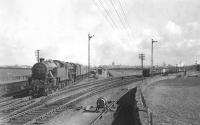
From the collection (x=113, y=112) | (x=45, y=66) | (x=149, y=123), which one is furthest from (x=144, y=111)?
(x=45, y=66)

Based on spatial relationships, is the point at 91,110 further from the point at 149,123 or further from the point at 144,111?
the point at 149,123

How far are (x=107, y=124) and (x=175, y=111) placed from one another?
24.6 ft

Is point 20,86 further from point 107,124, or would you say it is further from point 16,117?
point 107,124

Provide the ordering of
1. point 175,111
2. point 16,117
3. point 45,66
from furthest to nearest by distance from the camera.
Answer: point 45,66 → point 175,111 → point 16,117

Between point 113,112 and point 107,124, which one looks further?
point 113,112

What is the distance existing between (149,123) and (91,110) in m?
6.33

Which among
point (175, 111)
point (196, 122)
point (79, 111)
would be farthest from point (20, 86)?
point (196, 122)

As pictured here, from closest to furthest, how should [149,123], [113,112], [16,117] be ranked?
[149,123], [16,117], [113,112]

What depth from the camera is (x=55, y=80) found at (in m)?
27.7

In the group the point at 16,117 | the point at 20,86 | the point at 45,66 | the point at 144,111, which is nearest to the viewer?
the point at 144,111

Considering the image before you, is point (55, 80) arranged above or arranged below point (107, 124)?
above

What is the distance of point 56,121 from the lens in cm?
1435

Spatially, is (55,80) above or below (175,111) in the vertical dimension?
above

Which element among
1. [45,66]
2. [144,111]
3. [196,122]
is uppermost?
[45,66]
